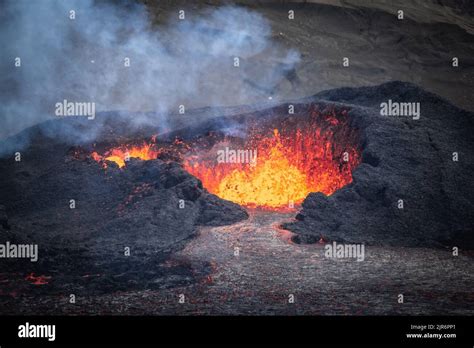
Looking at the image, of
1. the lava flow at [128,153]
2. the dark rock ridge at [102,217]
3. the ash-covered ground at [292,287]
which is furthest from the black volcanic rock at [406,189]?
the lava flow at [128,153]

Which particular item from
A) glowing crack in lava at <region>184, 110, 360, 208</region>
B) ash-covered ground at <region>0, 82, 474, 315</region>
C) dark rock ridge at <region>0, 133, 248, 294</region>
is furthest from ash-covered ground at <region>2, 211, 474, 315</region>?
glowing crack in lava at <region>184, 110, 360, 208</region>

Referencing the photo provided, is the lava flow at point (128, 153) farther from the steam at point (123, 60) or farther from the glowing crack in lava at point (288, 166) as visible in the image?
the steam at point (123, 60)

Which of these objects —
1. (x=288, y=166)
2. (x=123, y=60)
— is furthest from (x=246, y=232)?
(x=123, y=60)

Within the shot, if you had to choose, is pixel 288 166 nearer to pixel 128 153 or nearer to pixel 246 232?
pixel 246 232

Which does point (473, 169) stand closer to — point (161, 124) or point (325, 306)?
point (325, 306)

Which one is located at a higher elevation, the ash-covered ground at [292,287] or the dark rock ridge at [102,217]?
the dark rock ridge at [102,217]

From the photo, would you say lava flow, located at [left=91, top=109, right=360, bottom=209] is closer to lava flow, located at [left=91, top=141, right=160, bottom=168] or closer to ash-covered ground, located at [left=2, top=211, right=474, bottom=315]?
lava flow, located at [left=91, top=141, right=160, bottom=168]

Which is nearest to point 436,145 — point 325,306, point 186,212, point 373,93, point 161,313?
point 373,93
